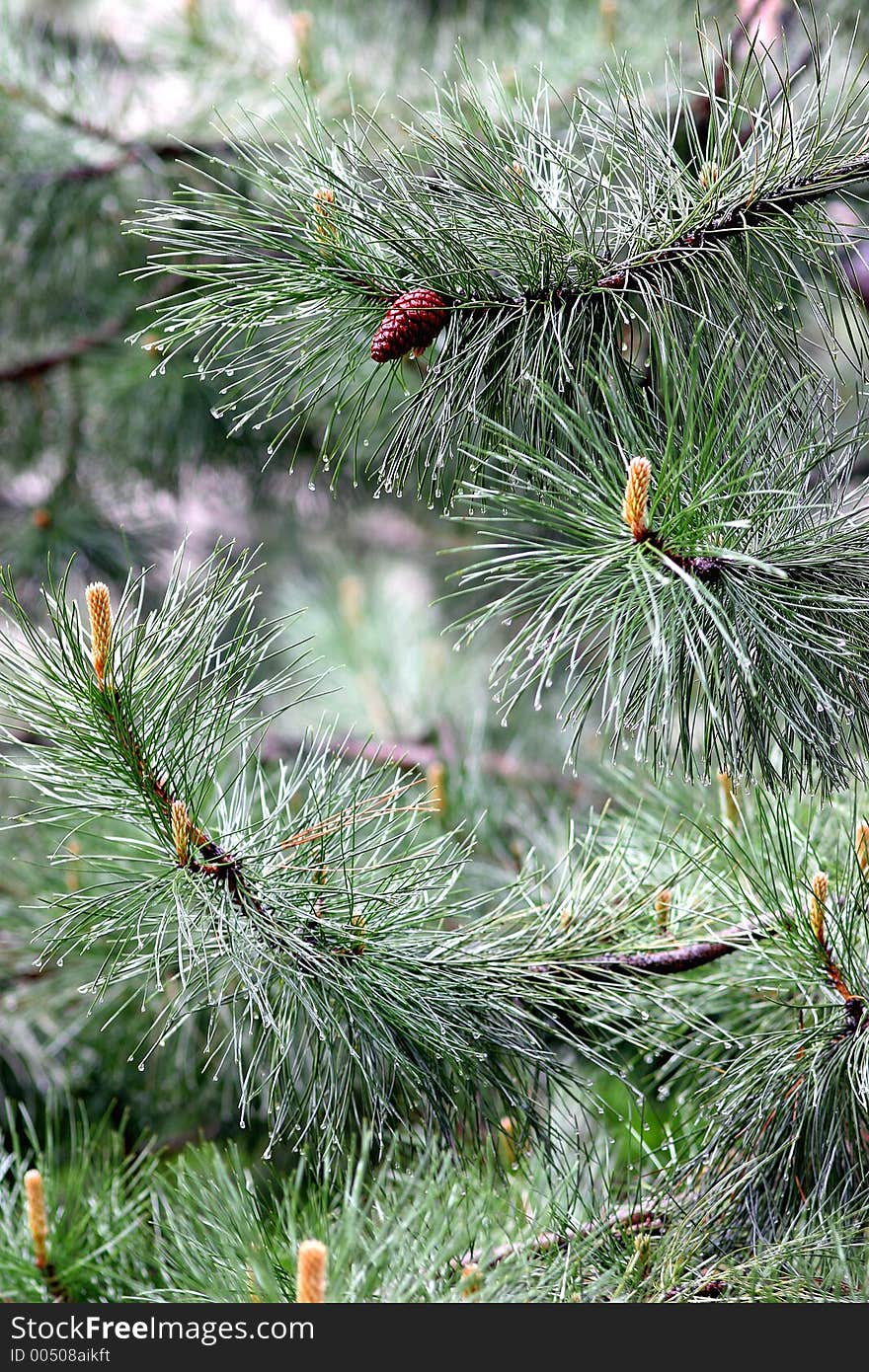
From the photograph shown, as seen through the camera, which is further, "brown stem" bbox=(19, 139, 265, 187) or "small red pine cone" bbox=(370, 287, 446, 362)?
"brown stem" bbox=(19, 139, 265, 187)

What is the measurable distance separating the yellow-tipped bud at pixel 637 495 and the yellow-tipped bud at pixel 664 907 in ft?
0.65

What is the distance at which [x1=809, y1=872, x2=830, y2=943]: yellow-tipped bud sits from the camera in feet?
1.49

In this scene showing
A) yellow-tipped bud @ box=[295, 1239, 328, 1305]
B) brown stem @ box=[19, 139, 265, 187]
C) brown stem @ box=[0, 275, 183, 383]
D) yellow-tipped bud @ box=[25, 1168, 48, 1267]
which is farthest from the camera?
brown stem @ box=[0, 275, 183, 383]

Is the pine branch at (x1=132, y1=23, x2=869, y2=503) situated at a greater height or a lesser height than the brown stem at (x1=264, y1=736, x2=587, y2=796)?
greater

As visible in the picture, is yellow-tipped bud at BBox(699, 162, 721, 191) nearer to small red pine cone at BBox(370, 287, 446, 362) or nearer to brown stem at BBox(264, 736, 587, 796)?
small red pine cone at BBox(370, 287, 446, 362)

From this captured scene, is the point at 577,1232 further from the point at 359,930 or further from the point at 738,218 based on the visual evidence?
the point at 738,218

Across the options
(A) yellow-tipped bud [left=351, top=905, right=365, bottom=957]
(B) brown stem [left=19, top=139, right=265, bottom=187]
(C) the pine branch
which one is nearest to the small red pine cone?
(C) the pine branch

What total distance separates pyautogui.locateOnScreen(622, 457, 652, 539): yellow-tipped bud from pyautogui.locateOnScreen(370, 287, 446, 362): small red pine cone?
10cm

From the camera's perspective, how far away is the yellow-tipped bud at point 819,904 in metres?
0.46

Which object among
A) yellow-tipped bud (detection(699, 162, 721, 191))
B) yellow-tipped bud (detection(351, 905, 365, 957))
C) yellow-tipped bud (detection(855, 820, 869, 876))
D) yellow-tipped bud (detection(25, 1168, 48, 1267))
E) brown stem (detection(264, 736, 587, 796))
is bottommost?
yellow-tipped bud (detection(25, 1168, 48, 1267))

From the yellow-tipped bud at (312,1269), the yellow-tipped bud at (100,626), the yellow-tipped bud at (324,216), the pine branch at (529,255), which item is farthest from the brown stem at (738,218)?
the yellow-tipped bud at (312,1269)

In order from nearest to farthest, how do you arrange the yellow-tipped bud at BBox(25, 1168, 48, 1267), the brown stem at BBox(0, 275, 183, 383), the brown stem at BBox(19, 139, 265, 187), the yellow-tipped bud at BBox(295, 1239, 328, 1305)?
the yellow-tipped bud at BBox(295, 1239, 328, 1305) < the yellow-tipped bud at BBox(25, 1168, 48, 1267) < the brown stem at BBox(19, 139, 265, 187) < the brown stem at BBox(0, 275, 183, 383)

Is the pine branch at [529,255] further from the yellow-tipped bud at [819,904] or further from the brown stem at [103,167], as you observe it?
the brown stem at [103,167]
